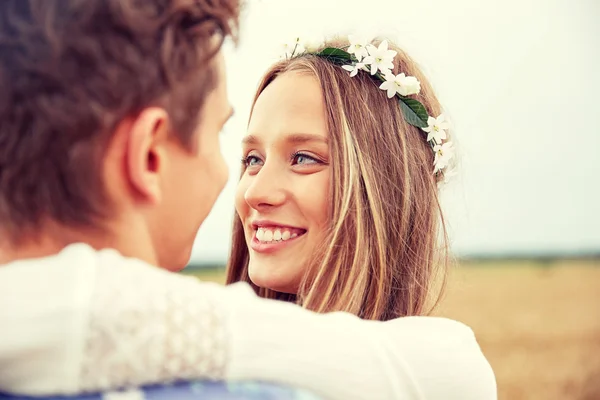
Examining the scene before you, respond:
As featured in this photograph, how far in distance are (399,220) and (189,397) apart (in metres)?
1.32

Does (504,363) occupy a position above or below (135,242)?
below

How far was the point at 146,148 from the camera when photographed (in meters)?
0.94

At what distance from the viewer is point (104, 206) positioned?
0.93 m

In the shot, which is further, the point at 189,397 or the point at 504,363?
the point at 504,363

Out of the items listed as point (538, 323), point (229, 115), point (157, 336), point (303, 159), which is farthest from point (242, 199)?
point (538, 323)

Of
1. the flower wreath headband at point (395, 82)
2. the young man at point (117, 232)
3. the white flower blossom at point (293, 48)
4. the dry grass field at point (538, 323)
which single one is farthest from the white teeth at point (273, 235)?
the dry grass field at point (538, 323)

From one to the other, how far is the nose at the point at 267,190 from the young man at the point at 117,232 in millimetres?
1005

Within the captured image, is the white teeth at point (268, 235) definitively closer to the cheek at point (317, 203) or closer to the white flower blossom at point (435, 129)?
the cheek at point (317, 203)

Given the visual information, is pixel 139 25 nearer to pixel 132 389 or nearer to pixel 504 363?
pixel 132 389

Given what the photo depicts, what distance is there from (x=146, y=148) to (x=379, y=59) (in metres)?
1.43

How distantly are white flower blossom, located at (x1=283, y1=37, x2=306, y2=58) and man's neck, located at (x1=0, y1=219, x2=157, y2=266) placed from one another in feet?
5.02

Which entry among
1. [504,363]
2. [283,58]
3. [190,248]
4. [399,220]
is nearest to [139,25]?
[190,248]

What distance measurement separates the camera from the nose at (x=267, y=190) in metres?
2.02

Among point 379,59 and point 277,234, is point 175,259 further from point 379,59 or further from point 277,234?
point 379,59
